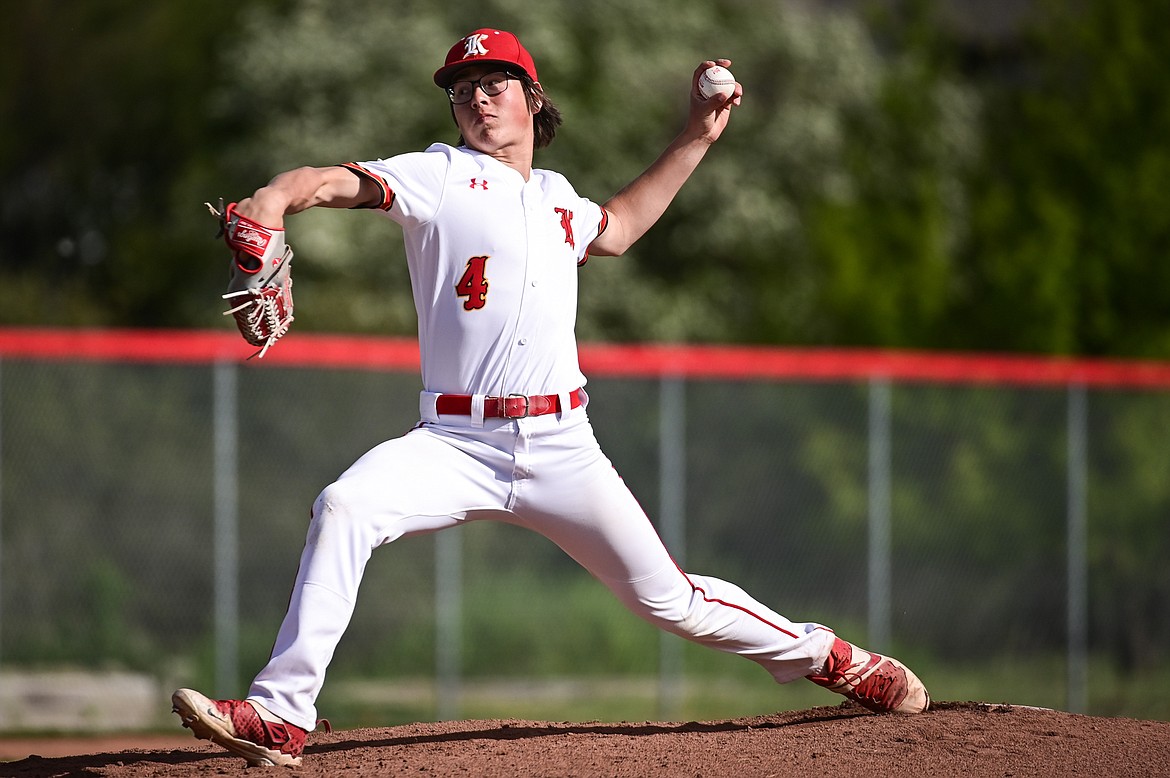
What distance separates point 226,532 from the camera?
9.16 meters

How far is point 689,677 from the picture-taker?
10.0 metres

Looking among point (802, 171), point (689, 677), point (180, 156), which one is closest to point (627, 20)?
point (802, 171)

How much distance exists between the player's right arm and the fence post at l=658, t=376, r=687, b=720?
5994mm

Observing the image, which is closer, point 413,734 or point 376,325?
point 413,734

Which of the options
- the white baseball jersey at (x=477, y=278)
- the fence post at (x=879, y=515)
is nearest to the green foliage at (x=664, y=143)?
the fence post at (x=879, y=515)

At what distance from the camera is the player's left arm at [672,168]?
492 centimetres

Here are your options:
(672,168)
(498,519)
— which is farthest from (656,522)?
(498,519)

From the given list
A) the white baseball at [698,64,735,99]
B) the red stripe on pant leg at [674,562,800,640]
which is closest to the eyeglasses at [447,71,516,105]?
the white baseball at [698,64,735,99]

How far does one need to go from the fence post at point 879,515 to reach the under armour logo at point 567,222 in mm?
6318

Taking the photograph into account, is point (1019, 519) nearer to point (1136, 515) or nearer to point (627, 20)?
point (1136, 515)

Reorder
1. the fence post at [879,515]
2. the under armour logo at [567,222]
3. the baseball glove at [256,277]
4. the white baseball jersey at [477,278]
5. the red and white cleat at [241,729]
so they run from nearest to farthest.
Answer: the baseball glove at [256,277] < the red and white cleat at [241,729] < the white baseball jersey at [477,278] < the under armour logo at [567,222] < the fence post at [879,515]

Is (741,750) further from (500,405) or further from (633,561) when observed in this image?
(500,405)

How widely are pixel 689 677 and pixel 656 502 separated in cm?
119

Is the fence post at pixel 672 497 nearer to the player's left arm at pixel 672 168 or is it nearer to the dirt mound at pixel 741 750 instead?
the dirt mound at pixel 741 750
